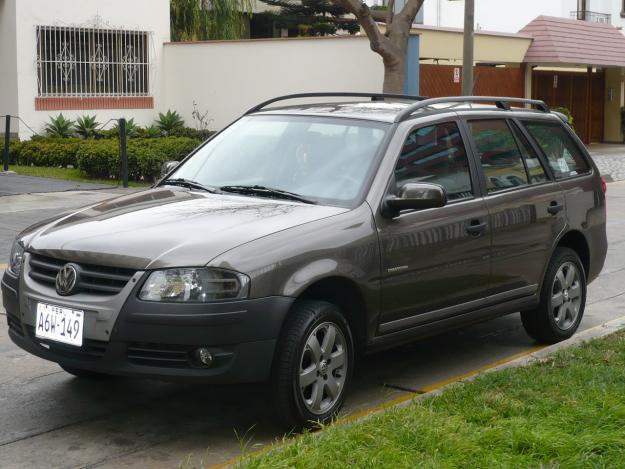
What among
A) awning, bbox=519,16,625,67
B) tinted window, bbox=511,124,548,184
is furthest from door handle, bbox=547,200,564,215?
awning, bbox=519,16,625,67

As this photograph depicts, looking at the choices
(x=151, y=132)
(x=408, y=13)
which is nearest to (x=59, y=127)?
(x=151, y=132)

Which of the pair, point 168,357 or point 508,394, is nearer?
point 168,357

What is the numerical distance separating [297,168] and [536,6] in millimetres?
37265

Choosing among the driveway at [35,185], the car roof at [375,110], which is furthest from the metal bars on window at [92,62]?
the car roof at [375,110]

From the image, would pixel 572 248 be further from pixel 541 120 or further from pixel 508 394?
pixel 508 394

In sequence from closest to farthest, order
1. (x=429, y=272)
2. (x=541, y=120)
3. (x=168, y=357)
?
(x=168, y=357) → (x=429, y=272) → (x=541, y=120)

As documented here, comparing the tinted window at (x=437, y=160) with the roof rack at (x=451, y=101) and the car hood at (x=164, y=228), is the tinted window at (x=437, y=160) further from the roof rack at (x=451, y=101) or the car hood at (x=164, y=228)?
the car hood at (x=164, y=228)

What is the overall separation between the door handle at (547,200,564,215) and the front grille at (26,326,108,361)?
3.41m

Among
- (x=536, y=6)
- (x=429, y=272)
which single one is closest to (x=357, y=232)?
(x=429, y=272)

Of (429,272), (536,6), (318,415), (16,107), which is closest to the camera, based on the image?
(318,415)

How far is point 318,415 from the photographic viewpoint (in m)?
5.36

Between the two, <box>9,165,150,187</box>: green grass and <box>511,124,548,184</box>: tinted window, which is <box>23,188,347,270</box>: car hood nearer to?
<box>511,124,548,184</box>: tinted window

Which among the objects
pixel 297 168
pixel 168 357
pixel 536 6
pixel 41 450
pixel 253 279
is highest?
pixel 536 6

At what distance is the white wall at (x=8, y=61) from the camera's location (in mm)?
24016
